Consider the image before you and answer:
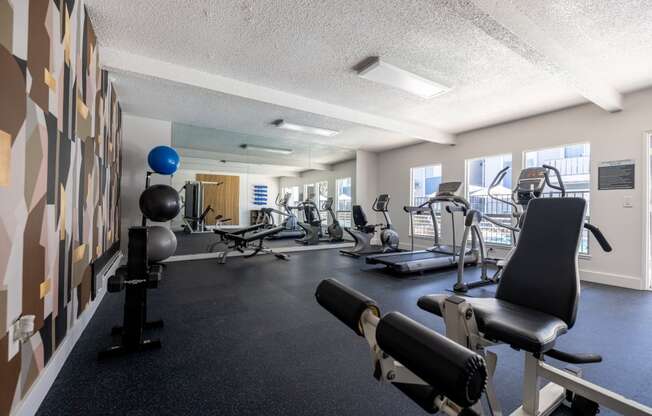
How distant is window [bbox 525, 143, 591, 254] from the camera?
13.9 feet

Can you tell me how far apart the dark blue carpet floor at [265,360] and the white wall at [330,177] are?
3736mm

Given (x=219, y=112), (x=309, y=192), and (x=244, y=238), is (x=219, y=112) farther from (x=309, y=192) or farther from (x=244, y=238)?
(x=309, y=192)

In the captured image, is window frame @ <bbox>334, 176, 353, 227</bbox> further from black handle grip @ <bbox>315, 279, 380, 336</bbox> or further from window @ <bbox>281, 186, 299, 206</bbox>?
black handle grip @ <bbox>315, 279, 380, 336</bbox>

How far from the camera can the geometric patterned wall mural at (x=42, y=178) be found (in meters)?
1.16

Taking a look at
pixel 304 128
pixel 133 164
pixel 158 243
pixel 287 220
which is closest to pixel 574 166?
pixel 304 128

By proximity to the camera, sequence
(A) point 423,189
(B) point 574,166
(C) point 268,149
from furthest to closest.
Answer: (A) point 423,189, (C) point 268,149, (B) point 574,166

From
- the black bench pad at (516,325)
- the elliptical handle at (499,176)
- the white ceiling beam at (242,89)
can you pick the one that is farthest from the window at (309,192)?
the black bench pad at (516,325)

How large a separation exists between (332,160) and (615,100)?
5211 mm

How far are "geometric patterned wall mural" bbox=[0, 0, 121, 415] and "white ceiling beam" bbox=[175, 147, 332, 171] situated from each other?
312cm

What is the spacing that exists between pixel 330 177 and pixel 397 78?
4105 millimetres

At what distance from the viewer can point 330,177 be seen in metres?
7.38

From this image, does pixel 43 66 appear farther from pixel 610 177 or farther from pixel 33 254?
pixel 610 177

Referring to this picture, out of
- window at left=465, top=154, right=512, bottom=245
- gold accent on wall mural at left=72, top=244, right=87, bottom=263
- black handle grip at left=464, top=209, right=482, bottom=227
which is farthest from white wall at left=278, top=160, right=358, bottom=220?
gold accent on wall mural at left=72, top=244, right=87, bottom=263

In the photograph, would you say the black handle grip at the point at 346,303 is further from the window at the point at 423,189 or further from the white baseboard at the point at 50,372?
the window at the point at 423,189
